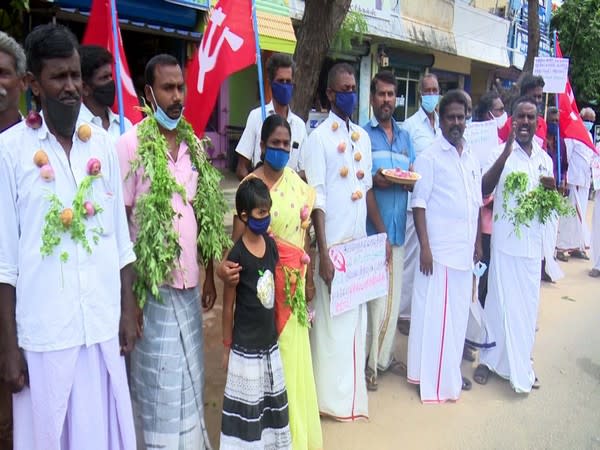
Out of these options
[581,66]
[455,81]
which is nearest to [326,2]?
[455,81]

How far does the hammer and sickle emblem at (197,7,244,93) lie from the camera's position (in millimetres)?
3529

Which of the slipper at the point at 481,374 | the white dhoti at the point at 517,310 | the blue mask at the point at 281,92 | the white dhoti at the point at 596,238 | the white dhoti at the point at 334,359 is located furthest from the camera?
the white dhoti at the point at 596,238

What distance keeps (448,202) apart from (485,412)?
57.6 inches

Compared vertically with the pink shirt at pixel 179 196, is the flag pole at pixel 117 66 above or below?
above

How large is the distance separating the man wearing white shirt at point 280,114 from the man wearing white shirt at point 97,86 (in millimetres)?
1121

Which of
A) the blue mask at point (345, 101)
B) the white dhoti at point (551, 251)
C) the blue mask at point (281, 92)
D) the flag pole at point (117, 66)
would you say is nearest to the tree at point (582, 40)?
the white dhoti at point (551, 251)

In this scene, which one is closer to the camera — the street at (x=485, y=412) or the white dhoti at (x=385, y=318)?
the street at (x=485, y=412)

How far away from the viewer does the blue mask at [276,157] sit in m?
2.94

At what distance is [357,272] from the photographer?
361 centimetres

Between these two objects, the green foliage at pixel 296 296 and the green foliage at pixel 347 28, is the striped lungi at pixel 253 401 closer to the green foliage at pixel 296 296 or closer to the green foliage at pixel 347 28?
the green foliage at pixel 296 296

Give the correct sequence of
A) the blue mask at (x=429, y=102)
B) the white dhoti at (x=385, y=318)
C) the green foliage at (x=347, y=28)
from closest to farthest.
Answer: the white dhoti at (x=385, y=318) < the blue mask at (x=429, y=102) < the green foliage at (x=347, y=28)

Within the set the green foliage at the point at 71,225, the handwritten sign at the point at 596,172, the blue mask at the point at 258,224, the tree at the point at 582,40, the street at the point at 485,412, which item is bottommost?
the street at the point at 485,412

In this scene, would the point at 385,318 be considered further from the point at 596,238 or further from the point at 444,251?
the point at 596,238

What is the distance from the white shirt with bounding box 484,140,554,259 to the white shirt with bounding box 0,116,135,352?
296 centimetres
